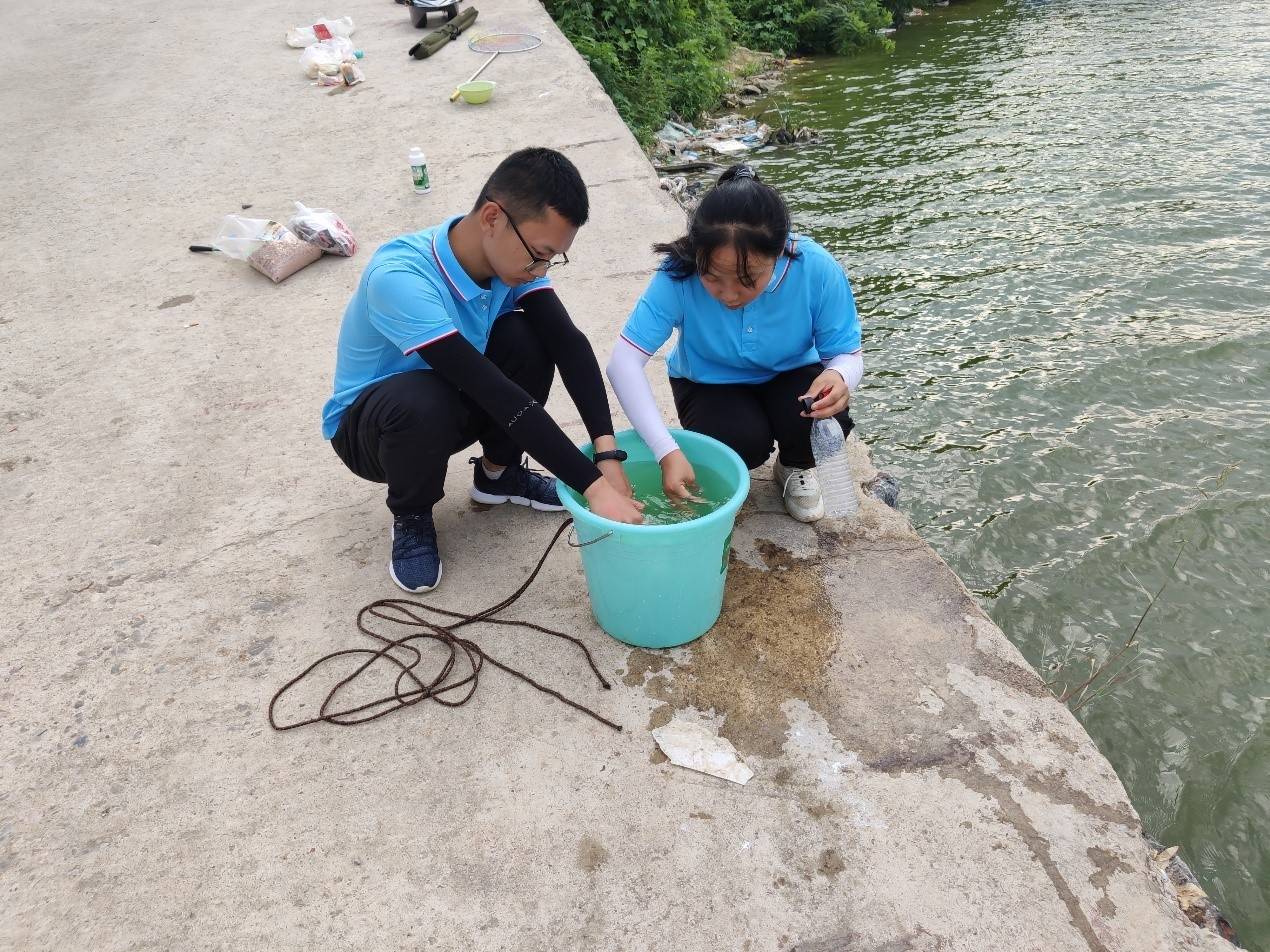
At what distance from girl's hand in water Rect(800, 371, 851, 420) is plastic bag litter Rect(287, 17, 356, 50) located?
6.13 metres

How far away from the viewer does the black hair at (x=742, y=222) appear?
1.85 meters

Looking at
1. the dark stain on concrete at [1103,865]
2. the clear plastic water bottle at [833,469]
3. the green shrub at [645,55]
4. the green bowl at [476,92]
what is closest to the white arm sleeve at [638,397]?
the clear plastic water bottle at [833,469]

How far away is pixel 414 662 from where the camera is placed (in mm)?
1983

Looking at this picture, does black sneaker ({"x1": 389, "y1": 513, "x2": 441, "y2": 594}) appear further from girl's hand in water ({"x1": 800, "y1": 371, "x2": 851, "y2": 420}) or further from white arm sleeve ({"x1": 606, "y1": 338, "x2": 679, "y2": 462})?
girl's hand in water ({"x1": 800, "y1": 371, "x2": 851, "y2": 420})

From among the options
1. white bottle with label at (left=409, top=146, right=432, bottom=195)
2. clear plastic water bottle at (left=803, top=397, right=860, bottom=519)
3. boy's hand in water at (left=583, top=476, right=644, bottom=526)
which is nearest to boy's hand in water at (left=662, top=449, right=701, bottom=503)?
boy's hand in water at (left=583, top=476, right=644, bottom=526)

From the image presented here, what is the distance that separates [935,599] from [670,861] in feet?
3.10

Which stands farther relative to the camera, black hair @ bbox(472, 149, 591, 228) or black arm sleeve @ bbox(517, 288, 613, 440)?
black arm sleeve @ bbox(517, 288, 613, 440)

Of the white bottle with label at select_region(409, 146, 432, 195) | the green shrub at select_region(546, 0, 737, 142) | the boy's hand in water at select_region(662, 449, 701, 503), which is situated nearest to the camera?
the boy's hand in water at select_region(662, 449, 701, 503)

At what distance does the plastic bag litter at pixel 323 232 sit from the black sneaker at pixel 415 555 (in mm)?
2087

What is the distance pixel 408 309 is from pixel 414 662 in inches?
31.0

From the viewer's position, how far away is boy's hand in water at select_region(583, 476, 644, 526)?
1.83 meters

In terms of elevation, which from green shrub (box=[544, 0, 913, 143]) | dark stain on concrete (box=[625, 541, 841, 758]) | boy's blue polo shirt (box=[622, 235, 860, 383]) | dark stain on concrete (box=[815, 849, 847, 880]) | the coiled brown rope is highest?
boy's blue polo shirt (box=[622, 235, 860, 383])

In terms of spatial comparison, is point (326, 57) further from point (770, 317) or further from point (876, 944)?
point (876, 944)

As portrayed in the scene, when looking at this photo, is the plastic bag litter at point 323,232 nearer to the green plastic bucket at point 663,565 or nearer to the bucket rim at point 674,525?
the green plastic bucket at point 663,565
